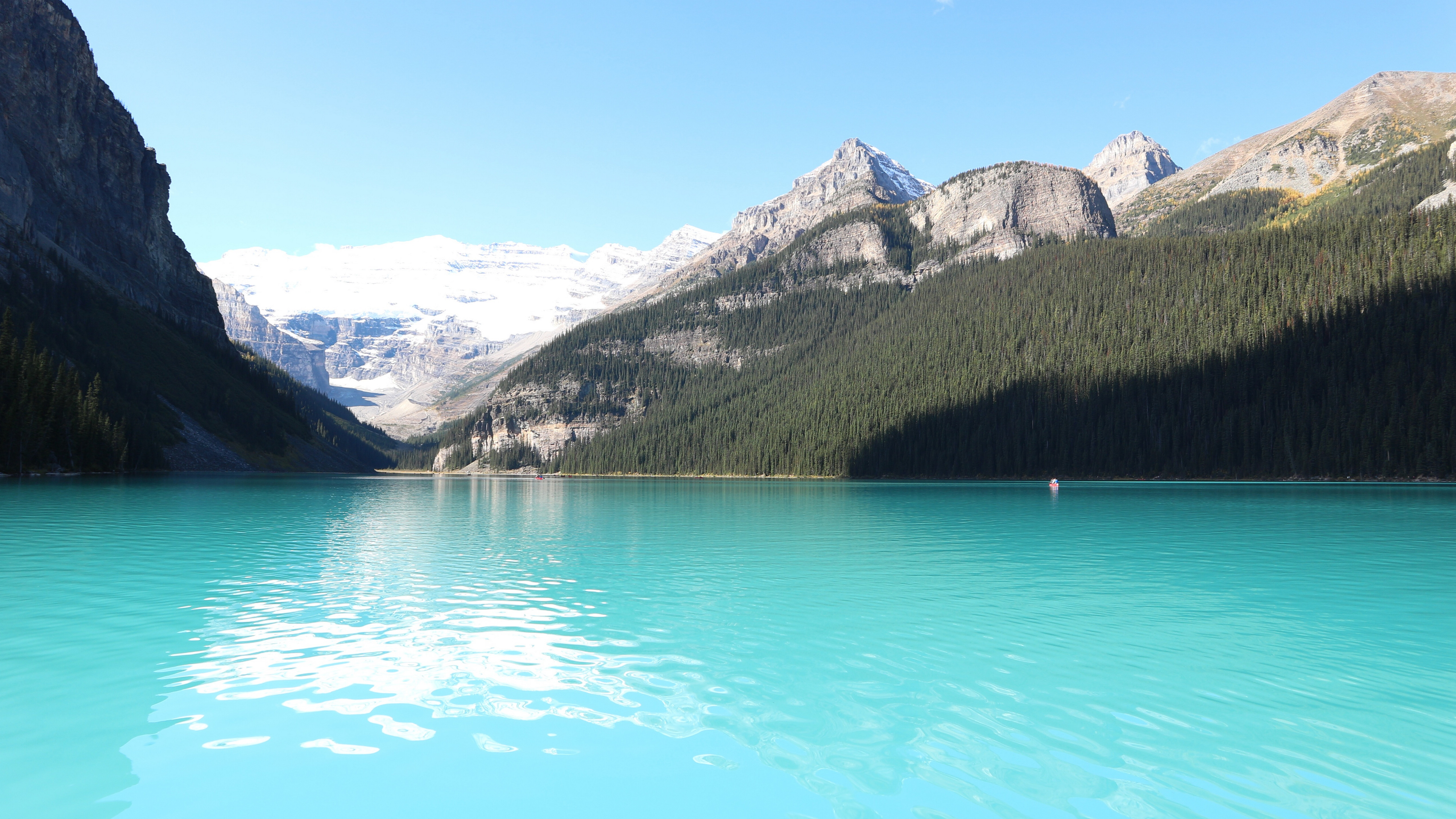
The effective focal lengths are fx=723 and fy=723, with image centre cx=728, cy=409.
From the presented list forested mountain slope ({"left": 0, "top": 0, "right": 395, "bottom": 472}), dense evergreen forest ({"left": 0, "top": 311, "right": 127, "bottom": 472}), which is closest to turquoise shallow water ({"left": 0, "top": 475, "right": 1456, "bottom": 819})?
dense evergreen forest ({"left": 0, "top": 311, "right": 127, "bottom": 472})

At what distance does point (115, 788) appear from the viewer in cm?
972

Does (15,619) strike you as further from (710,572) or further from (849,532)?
(849,532)

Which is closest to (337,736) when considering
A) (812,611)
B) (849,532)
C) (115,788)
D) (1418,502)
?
(115,788)

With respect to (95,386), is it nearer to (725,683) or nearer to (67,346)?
(67,346)

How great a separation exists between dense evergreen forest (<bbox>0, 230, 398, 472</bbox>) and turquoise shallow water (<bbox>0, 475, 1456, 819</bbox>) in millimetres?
92174

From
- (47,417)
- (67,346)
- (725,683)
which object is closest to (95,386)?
(47,417)

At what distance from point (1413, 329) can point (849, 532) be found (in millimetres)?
143533

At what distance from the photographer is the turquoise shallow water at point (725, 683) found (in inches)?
388

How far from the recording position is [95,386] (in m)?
120

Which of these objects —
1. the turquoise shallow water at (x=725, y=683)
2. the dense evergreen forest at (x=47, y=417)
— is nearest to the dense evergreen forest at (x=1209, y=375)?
the turquoise shallow water at (x=725, y=683)

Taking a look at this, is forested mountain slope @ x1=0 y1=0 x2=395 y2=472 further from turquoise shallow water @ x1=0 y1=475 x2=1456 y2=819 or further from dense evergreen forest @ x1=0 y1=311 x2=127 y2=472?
turquoise shallow water @ x1=0 y1=475 x2=1456 y2=819

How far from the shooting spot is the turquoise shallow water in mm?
9852

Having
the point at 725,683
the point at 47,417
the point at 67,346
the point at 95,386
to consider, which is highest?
the point at 67,346

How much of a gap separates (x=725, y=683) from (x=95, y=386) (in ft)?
490
